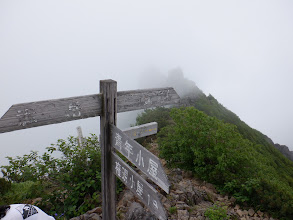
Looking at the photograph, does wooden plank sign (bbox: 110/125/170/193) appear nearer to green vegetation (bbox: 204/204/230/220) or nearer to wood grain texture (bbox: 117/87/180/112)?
wood grain texture (bbox: 117/87/180/112)

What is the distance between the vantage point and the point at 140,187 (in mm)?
2348

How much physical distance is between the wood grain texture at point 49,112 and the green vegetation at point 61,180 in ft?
7.04

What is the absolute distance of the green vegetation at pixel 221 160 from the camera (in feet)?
14.9

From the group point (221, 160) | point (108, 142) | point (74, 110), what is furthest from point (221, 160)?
point (74, 110)

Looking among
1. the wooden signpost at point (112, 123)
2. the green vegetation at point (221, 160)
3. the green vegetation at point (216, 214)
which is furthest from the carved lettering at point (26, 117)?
the green vegetation at point (221, 160)

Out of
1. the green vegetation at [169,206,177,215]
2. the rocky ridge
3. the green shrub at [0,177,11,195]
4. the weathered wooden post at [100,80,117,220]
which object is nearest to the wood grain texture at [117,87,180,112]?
the weathered wooden post at [100,80,117,220]

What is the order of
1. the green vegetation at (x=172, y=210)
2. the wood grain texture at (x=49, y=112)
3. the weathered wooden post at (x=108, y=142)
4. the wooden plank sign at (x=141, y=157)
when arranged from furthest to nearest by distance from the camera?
1. the green vegetation at (x=172, y=210)
2. the weathered wooden post at (x=108, y=142)
3. the wood grain texture at (x=49, y=112)
4. the wooden plank sign at (x=141, y=157)

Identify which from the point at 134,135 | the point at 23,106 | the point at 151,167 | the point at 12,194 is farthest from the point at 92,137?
the point at 151,167

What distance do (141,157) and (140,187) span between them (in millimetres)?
Answer: 330

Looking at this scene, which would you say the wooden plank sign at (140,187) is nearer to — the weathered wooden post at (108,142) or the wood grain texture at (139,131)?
the weathered wooden post at (108,142)

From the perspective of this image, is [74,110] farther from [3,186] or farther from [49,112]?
[3,186]

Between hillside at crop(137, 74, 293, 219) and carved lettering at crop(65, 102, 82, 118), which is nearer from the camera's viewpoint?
carved lettering at crop(65, 102, 82, 118)

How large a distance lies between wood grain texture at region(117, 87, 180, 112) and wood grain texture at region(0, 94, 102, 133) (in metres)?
0.27

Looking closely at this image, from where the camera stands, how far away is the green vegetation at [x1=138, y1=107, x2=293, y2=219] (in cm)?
454
